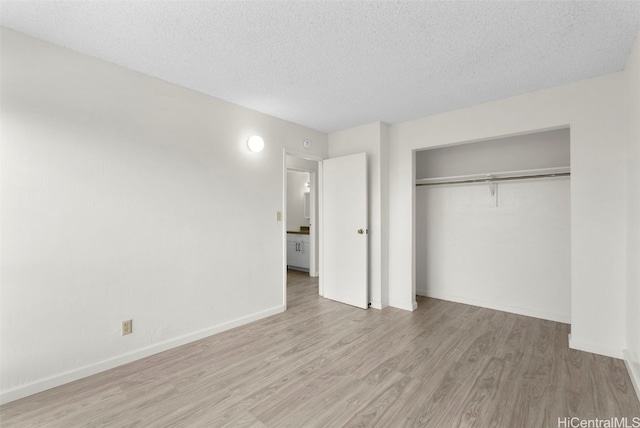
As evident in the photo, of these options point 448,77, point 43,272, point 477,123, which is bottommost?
point 43,272

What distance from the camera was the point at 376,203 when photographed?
388 centimetres

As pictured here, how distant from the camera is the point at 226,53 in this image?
221cm

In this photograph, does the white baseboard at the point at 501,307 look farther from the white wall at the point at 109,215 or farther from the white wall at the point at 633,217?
the white wall at the point at 109,215

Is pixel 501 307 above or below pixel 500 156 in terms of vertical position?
below

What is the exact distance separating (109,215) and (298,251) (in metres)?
4.00

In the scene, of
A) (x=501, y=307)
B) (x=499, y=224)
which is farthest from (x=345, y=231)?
(x=501, y=307)

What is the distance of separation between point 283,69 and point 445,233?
307 cm

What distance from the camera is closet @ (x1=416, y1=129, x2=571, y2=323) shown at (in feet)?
11.1

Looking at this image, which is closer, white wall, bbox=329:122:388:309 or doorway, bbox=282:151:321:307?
white wall, bbox=329:122:388:309

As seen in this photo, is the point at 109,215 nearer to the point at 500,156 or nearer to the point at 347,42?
Result: the point at 347,42

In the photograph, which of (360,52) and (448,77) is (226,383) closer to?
(360,52)

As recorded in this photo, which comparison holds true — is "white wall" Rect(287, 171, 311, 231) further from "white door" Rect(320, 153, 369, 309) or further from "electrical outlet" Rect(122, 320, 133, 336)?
"electrical outlet" Rect(122, 320, 133, 336)

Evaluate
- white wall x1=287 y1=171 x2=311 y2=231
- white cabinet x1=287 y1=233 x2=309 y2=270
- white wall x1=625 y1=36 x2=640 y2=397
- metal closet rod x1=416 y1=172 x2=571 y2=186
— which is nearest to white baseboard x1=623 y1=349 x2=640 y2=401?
white wall x1=625 y1=36 x2=640 y2=397

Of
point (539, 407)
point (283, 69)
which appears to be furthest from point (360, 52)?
point (539, 407)
